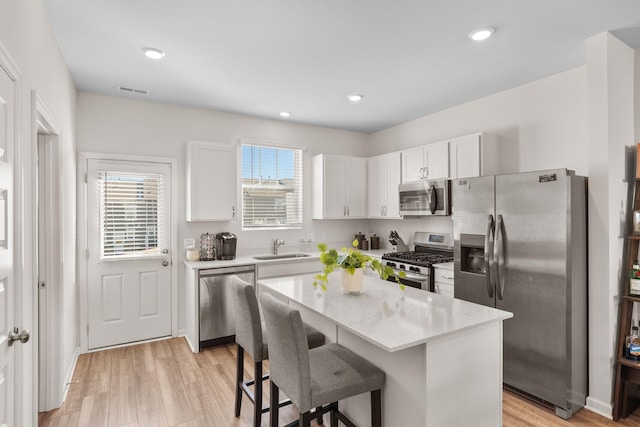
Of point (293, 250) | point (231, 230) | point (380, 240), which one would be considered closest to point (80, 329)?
point (231, 230)

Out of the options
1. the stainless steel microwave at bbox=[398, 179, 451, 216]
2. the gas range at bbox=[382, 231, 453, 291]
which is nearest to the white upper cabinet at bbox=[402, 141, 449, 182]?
the stainless steel microwave at bbox=[398, 179, 451, 216]

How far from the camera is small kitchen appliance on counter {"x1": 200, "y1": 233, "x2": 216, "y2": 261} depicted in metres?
4.17

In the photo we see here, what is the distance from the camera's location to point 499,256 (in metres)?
2.89

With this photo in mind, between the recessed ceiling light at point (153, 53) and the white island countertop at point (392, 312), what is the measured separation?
203 centimetres

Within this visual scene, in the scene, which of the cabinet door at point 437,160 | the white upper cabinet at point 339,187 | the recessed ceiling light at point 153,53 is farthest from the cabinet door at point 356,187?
the recessed ceiling light at point 153,53

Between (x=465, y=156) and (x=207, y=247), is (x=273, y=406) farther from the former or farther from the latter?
(x=465, y=156)

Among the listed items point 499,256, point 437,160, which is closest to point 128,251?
point 437,160

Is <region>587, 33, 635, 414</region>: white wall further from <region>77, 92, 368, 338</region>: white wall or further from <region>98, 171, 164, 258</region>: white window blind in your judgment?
<region>98, 171, 164, 258</region>: white window blind

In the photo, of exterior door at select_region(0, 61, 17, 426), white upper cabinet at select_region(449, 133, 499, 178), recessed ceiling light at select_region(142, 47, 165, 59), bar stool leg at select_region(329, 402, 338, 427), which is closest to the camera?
exterior door at select_region(0, 61, 17, 426)

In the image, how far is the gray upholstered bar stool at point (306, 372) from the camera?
65.8 inches

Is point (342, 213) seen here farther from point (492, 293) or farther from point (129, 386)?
point (129, 386)

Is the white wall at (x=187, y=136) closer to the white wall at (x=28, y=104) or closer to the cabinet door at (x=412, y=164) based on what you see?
the white wall at (x=28, y=104)

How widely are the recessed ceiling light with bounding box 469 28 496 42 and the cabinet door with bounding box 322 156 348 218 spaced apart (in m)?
2.61

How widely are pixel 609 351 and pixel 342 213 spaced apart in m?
3.23
